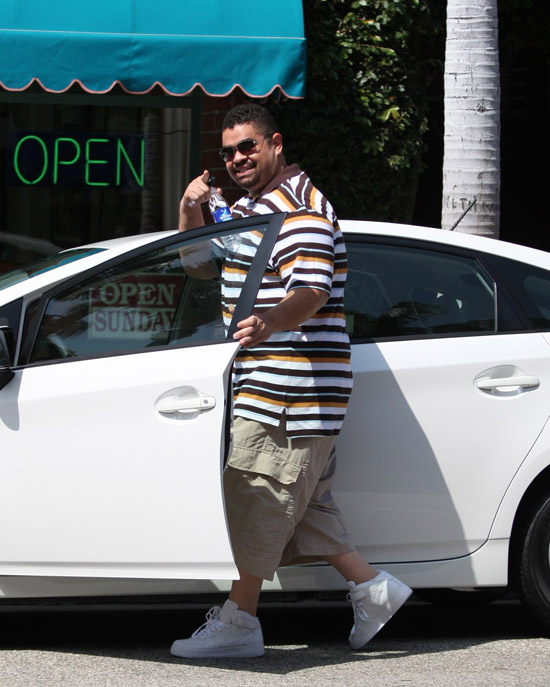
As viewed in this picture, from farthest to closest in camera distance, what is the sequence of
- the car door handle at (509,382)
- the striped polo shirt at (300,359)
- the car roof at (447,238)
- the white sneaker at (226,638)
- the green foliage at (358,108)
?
1. the green foliage at (358,108)
2. the car roof at (447,238)
3. the car door handle at (509,382)
4. the white sneaker at (226,638)
5. the striped polo shirt at (300,359)

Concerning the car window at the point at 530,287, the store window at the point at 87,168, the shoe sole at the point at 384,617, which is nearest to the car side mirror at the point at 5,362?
the shoe sole at the point at 384,617

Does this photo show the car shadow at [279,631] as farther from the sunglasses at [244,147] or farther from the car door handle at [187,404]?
the sunglasses at [244,147]

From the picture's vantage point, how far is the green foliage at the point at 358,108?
8.94 metres

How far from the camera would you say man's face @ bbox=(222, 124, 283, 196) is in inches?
170

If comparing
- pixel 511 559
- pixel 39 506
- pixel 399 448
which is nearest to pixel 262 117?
pixel 399 448

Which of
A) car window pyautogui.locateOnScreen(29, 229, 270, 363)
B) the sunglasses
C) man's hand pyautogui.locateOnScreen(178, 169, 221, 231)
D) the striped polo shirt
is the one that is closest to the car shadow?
the striped polo shirt

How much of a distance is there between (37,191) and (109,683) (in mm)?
5393

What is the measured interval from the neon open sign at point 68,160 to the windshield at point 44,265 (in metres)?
4.15

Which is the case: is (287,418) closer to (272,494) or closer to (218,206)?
(272,494)

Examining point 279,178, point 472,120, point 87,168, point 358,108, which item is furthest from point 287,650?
point 358,108

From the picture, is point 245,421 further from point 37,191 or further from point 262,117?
point 37,191

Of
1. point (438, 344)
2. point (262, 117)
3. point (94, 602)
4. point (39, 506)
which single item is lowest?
point (94, 602)

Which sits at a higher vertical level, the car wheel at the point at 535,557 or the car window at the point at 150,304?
the car window at the point at 150,304

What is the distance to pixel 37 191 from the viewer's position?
883 centimetres
